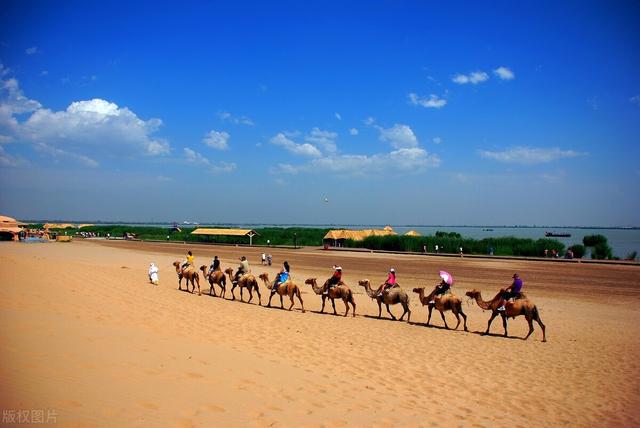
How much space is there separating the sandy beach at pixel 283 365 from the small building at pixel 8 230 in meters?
50.4

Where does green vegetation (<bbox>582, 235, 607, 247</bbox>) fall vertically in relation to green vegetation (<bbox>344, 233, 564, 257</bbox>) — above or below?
above

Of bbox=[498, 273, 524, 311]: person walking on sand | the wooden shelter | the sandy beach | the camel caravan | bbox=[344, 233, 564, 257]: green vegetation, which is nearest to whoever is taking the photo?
the sandy beach

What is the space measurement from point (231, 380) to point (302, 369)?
1.88 m

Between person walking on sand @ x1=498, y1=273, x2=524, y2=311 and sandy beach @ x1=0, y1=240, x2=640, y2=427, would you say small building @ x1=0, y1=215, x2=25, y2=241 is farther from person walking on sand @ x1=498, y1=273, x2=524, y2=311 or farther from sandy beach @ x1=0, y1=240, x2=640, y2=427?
person walking on sand @ x1=498, y1=273, x2=524, y2=311

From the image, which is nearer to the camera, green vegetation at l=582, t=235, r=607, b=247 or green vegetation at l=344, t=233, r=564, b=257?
green vegetation at l=344, t=233, r=564, b=257

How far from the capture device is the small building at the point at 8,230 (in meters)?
58.1

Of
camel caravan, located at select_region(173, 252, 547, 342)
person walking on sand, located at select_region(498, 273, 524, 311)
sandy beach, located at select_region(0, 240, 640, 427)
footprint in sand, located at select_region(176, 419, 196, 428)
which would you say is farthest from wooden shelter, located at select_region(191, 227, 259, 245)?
footprint in sand, located at select_region(176, 419, 196, 428)

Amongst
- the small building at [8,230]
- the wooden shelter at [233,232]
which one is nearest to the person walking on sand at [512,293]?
the small building at [8,230]

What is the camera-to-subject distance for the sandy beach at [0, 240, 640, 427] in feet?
17.7

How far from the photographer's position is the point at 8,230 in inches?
2286

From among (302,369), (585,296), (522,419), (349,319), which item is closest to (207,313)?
(349,319)

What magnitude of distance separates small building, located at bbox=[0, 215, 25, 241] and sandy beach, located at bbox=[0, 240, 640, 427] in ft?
165

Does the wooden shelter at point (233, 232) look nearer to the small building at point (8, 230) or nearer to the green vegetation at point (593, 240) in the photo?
the small building at point (8, 230)

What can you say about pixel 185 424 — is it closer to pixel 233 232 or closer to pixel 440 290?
pixel 440 290
